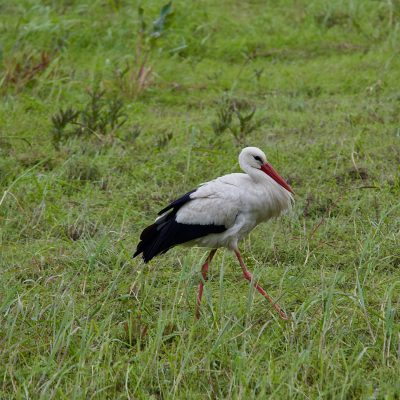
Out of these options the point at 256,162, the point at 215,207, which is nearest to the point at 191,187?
Result: the point at 256,162

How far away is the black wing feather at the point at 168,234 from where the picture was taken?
192 inches

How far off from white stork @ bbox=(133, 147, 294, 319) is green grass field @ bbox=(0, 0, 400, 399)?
17cm

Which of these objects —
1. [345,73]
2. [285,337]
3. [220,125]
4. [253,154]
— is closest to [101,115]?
[220,125]

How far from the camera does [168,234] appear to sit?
4.91 metres

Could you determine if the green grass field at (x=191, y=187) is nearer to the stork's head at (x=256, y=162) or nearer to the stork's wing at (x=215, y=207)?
the stork's wing at (x=215, y=207)

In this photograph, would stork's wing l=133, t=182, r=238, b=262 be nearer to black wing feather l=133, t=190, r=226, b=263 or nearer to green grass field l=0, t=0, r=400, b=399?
black wing feather l=133, t=190, r=226, b=263

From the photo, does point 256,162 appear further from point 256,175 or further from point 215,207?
point 215,207

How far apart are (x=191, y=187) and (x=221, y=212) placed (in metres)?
1.66

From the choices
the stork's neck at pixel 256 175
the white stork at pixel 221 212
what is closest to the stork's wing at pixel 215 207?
the white stork at pixel 221 212

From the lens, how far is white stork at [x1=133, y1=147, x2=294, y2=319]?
494 centimetres

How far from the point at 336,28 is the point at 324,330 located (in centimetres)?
707

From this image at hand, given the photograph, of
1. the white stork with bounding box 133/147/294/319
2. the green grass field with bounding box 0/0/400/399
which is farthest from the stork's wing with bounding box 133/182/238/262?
the green grass field with bounding box 0/0/400/399

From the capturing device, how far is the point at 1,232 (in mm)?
5668

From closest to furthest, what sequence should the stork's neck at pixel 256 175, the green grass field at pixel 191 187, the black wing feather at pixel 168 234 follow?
the green grass field at pixel 191 187, the black wing feather at pixel 168 234, the stork's neck at pixel 256 175
